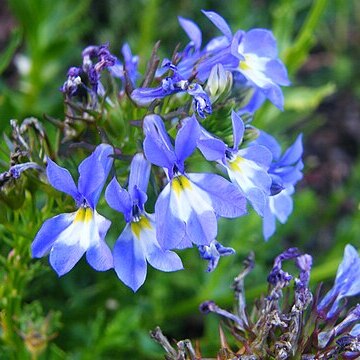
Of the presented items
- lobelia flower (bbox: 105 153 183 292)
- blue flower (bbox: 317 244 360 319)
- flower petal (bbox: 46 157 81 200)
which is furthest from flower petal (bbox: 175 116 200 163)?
blue flower (bbox: 317 244 360 319)

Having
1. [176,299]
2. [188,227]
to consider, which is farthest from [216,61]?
[176,299]

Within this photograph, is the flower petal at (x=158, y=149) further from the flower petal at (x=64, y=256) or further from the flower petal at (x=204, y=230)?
the flower petal at (x=64, y=256)

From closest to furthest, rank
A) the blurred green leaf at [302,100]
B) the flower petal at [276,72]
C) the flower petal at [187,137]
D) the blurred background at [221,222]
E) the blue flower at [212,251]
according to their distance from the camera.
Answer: the flower petal at [187,137], the blue flower at [212,251], the flower petal at [276,72], the blurred background at [221,222], the blurred green leaf at [302,100]

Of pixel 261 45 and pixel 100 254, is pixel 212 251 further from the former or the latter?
pixel 261 45

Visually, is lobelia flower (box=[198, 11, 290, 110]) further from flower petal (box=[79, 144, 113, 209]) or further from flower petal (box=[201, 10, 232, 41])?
flower petal (box=[79, 144, 113, 209])

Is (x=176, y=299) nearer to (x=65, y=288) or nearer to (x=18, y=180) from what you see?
(x=65, y=288)

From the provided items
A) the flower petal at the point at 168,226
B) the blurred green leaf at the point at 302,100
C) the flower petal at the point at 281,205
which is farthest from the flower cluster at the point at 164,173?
the blurred green leaf at the point at 302,100
